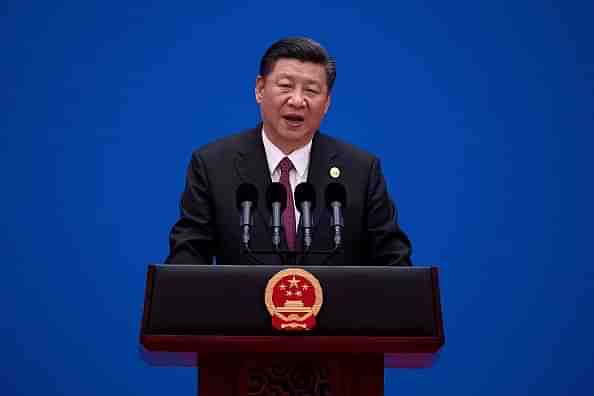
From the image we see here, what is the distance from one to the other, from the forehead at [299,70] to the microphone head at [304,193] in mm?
351

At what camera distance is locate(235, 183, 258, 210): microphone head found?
173 centimetres

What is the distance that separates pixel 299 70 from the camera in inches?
78.3

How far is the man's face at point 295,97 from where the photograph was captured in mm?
1984

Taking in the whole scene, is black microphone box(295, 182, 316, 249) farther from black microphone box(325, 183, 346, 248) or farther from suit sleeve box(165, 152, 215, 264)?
suit sleeve box(165, 152, 215, 264)

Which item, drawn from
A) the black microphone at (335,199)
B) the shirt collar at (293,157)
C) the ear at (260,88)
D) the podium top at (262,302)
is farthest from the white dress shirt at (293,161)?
the podium top at (262,302)

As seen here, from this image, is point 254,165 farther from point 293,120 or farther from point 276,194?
point 276,194

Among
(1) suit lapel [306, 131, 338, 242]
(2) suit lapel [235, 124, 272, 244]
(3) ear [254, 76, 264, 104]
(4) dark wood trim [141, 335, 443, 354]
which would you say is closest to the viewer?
(4) dark wood trim [141, 335, 443, 354]

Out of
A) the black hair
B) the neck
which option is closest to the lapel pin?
the neck

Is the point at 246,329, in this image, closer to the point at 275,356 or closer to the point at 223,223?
the point at 275,356

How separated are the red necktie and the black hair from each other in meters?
0.22

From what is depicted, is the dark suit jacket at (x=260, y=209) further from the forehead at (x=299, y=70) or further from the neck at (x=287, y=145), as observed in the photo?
the forehead at (x=299, y=70)

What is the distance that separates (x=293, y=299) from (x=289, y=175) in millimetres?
573

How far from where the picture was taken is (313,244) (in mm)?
1882

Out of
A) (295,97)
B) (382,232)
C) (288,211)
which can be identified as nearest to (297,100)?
(295,97)
